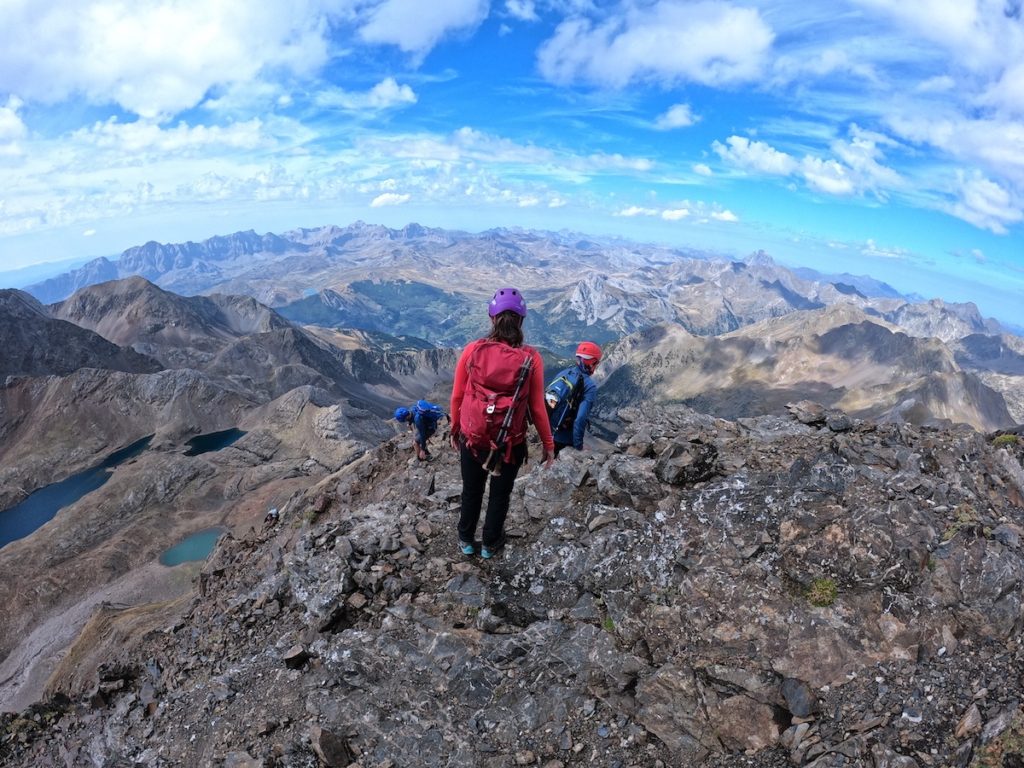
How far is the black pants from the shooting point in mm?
10359

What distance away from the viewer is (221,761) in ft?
31.5

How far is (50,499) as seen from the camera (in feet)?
394

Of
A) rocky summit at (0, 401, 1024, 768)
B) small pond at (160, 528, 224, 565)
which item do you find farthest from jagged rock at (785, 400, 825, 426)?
small pond at (160, 528, 224, 565)

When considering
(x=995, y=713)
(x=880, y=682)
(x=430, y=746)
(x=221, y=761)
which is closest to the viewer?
(x=995, y=713)

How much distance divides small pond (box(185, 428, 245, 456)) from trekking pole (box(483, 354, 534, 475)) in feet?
487

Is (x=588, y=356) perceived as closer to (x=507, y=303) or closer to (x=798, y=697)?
(x=507, y=303)

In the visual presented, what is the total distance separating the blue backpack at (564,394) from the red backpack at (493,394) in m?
3.45

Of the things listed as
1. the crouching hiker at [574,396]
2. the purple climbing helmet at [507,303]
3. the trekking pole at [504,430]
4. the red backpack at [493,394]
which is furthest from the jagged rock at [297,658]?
the purple climbing helmet at [507,303]

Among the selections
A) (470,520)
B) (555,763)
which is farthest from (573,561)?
(555,763)

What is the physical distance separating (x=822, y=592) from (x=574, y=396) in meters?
6.69

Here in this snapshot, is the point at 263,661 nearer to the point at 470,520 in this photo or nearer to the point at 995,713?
the point at 470,520

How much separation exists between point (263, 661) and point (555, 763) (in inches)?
265

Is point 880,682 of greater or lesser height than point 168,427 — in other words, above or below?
above

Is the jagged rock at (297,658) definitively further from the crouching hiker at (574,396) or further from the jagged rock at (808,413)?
the jagged rock at (808,413)
